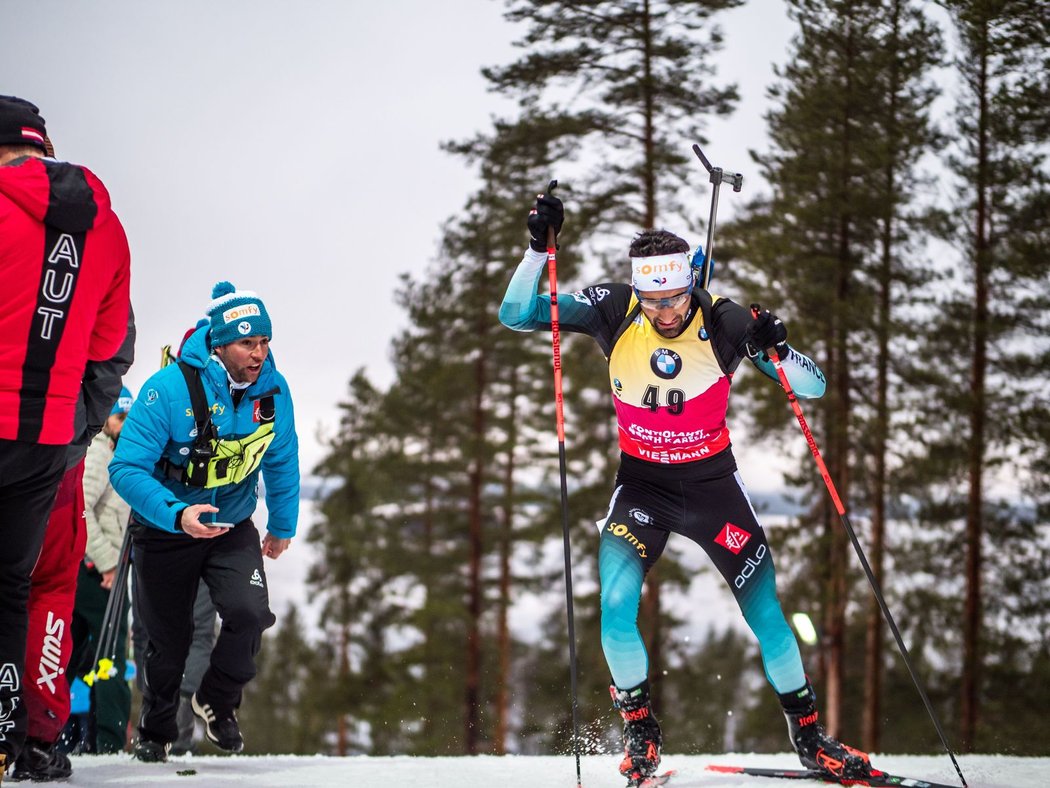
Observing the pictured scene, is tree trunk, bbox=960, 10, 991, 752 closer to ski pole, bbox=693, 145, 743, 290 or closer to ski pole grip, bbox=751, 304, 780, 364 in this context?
ski pole, bbox=693, 145, 743, 290

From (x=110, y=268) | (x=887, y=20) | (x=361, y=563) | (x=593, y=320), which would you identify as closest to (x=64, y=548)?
(x=110, y=268)

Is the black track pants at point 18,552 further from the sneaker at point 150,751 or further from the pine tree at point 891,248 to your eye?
the pine tree at point 891,248

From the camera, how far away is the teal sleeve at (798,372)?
490 cm

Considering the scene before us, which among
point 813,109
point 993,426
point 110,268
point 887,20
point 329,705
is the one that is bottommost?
point 329,705

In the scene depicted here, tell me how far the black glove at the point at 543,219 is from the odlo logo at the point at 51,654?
2674mm

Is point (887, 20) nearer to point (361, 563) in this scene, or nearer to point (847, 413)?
point (847, 413)

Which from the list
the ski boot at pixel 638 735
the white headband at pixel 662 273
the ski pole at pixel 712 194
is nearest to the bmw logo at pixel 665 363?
the white headband at pixel 662 273

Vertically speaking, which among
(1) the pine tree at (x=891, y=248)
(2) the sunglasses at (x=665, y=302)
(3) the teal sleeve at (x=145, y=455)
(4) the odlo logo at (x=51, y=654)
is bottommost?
(4) the odlo logo at (x=51, y=654)

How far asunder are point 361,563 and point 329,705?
4028 millimetres

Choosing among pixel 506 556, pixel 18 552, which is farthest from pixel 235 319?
pixel 506 556

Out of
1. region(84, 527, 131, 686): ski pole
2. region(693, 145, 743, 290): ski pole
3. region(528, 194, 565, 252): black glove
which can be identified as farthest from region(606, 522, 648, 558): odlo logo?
region(84, 527, 131, 686): ski pole

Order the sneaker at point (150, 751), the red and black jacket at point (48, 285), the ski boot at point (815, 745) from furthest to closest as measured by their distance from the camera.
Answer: the sneaker at point (150, 751), the ski boot at point (815, 745), the red and black jacket at point (48, 285)

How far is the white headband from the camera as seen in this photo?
4.83 meters

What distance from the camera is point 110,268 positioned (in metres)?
3.75
